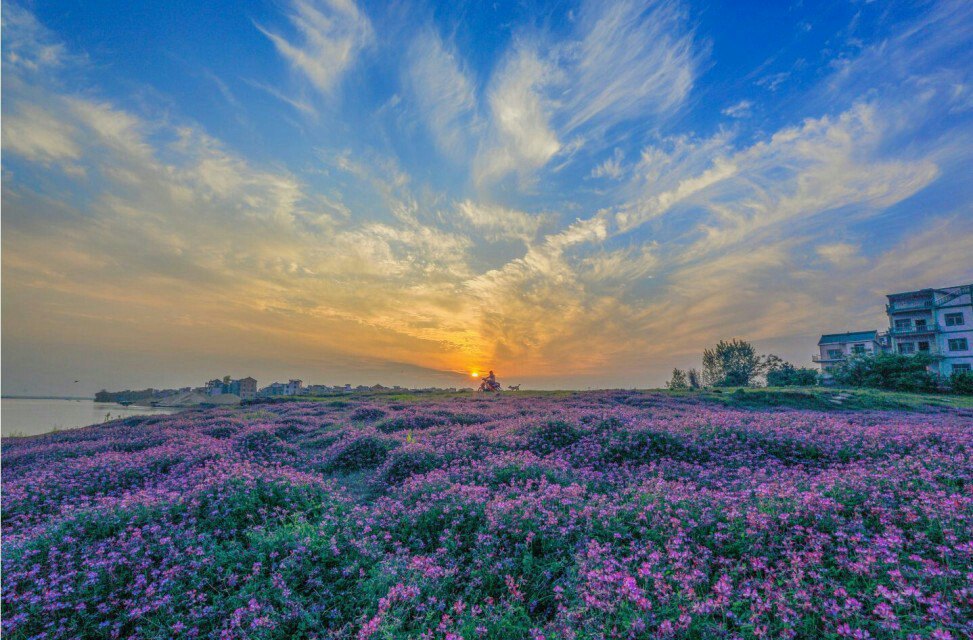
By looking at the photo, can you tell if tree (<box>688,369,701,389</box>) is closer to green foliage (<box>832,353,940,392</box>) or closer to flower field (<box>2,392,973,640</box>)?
green foliage (<box>832,353,940,392</box>)

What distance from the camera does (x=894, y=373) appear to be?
40531mm

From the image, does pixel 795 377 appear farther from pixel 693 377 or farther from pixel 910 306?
pixel 693 377

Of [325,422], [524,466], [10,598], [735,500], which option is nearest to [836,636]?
[735,500]

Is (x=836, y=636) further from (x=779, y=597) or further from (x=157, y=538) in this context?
(x=157, y=538)

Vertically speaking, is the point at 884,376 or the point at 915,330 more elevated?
the point at 915,330

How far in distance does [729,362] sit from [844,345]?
23503 millimetres

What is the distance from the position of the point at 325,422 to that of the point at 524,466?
15489mm

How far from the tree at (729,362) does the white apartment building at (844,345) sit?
1166cm

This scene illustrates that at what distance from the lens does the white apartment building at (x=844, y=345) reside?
232ft

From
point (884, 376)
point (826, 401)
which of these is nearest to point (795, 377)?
point (884, 376)

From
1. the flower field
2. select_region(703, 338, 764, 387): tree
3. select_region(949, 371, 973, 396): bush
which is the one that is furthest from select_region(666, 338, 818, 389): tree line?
the flower field

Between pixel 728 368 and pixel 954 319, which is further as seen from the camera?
pixel 728 368

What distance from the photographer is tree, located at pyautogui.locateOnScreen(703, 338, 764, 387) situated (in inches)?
3494

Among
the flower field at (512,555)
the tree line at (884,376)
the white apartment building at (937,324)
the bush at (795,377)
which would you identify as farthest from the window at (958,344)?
the flower field at (512,555)
